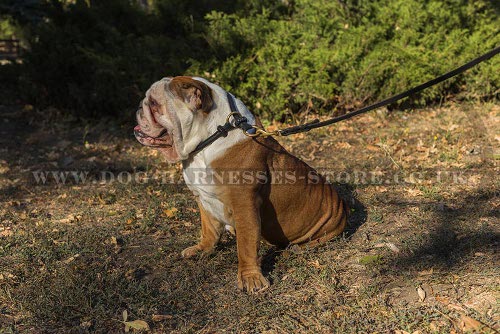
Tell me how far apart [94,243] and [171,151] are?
4.87 feet

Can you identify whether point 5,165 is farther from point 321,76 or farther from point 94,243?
point 321,76

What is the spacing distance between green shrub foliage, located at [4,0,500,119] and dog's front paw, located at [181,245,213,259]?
14.7ft

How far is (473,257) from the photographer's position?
3973 mm

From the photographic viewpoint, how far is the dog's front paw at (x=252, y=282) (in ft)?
12.1

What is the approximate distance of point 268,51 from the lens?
8625 millimetres

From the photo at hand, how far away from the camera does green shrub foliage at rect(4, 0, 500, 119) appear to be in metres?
8.61

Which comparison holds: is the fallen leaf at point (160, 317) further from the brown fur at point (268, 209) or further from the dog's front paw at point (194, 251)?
the dog's front paw at point (194, 251)

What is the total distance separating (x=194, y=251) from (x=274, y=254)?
667 mm

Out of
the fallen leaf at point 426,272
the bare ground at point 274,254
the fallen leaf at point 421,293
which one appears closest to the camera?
the bare ground at point 274,254

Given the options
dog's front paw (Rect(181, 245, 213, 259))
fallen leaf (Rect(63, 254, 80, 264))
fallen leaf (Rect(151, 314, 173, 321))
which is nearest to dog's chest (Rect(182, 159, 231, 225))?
dog's front paw (Rect(181, 245, 213, 259))

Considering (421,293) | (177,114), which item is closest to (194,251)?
(177,114)

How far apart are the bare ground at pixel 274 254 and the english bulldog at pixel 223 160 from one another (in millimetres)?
404

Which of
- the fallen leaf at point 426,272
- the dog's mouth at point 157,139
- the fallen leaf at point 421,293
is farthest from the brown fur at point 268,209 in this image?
the fallen leaf at point 421,293

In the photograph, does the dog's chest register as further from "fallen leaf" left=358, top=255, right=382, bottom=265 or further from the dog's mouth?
"fallen leaf" left=358, top=255, right=382, bottom=265
